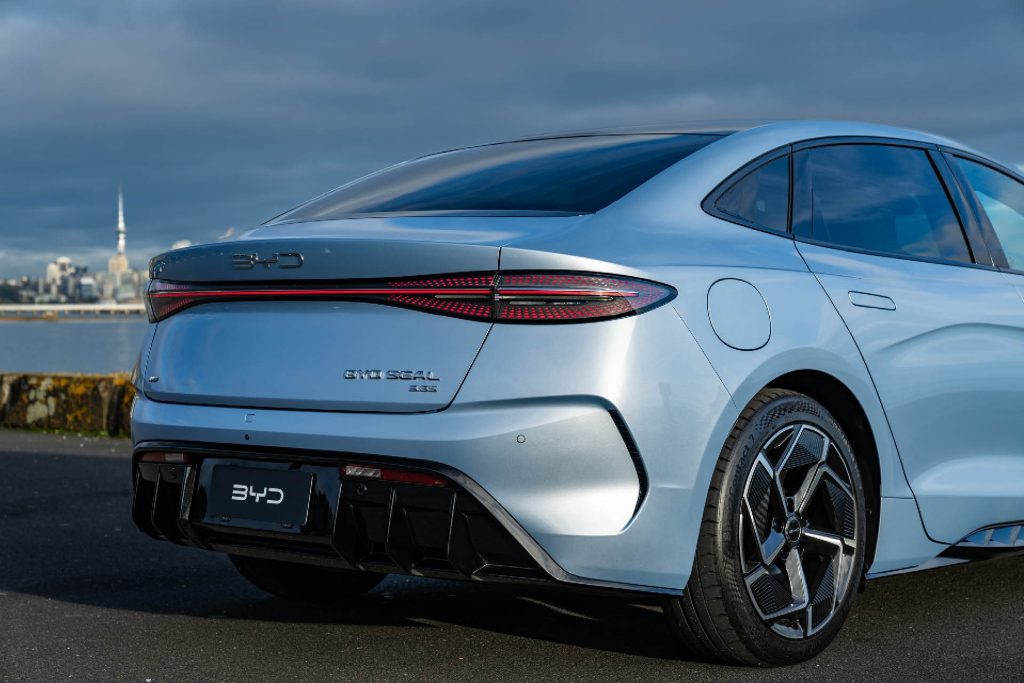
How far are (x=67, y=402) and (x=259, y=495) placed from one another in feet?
29.5

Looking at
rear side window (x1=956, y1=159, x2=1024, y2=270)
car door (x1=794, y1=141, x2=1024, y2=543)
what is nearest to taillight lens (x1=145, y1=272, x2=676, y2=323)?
car door (x1=794, y1=141, x2=1024, y2=543)

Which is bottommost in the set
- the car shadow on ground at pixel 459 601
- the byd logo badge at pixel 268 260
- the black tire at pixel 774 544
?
the car shadow on ground at pixel 459 601

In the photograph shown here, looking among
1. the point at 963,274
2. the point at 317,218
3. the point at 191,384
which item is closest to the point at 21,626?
the point at 191,384

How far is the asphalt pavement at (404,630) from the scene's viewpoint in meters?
3.54

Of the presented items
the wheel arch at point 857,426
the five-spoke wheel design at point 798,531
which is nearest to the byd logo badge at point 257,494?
the five-spoke wheel design at point 798,531

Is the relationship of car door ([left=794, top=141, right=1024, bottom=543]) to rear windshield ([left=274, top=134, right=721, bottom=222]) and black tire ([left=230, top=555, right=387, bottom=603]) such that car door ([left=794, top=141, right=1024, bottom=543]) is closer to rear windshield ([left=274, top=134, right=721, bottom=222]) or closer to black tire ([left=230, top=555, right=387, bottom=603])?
rear windshield ([left=274, top=134, right=721, bottom=222])

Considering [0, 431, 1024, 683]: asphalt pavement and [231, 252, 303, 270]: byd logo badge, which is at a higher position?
[231, 252, 303, 270]: byd logo badge

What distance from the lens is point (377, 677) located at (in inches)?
137

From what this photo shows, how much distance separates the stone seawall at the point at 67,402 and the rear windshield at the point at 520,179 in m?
7.63

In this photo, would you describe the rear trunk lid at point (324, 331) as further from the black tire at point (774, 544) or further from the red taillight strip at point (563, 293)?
the black tire at point (774, 544)

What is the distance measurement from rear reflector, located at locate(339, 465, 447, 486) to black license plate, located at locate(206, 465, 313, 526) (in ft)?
0.41

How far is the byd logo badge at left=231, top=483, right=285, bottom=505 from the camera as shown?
334 cm

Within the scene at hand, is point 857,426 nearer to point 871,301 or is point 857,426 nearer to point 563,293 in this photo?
point 871,301

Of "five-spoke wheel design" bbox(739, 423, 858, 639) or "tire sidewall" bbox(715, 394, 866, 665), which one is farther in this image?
"five-spoke wheel design" bbox(739, 423, 858, 639)
